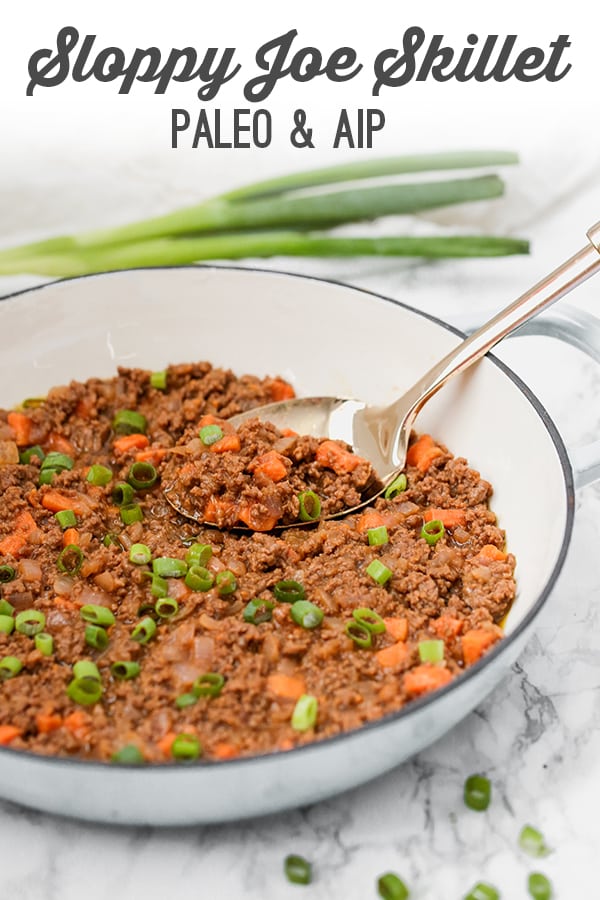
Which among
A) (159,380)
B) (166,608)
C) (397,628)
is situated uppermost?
(159,380)

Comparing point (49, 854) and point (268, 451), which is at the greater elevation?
point (268, 451)

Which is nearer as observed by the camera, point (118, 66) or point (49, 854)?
point (49, 854)

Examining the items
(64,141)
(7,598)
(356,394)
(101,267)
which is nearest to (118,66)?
(64,141)

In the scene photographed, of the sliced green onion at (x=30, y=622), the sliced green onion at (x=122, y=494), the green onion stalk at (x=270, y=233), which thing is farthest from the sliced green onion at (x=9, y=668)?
the green onion stalk at (x=270, y=233)

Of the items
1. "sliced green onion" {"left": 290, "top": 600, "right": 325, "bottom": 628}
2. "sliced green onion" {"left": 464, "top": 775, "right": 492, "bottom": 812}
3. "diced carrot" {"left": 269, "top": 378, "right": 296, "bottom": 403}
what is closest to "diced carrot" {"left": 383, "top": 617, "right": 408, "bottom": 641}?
"sliced green onion" {"left": 290, "top": 600, "right": 325, "bottom": 628}

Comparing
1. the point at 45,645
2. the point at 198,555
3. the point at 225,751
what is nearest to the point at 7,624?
the point at 45,645

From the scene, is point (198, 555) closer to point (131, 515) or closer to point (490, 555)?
point (131, 515)

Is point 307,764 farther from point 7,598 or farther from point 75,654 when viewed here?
point 7,598
